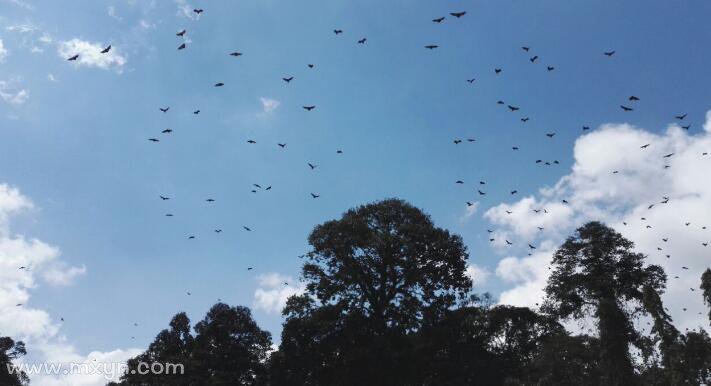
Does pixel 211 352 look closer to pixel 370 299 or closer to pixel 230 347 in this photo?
Answer: pixel 230 347

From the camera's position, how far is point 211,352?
44.4 m

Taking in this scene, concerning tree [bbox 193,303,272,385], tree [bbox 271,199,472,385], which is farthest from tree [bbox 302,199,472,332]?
tree [bbox 193,303,272,385]

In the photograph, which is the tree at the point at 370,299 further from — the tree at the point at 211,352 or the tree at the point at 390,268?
the tree at the point at 211,352

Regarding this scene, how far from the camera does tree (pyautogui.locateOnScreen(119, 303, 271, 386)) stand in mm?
43438

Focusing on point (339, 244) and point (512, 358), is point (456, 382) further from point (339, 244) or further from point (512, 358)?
point (339, 244)

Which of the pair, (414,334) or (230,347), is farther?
(230,347)

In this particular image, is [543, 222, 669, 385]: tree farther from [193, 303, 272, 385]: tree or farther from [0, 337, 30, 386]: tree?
[0, 337, 30, 386]: tree

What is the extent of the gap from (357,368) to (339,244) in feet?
26.7

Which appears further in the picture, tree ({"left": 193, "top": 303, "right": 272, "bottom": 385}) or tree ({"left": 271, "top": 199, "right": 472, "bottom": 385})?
tree ({"left": 193, "top": 303, "right": 272, "bottom": 385})

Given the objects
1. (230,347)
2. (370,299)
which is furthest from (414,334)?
(230,347)

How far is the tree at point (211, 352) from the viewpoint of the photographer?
43438 mm

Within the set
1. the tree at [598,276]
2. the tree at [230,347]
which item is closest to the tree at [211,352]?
the tree at [230,347]

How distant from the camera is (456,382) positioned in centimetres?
2884

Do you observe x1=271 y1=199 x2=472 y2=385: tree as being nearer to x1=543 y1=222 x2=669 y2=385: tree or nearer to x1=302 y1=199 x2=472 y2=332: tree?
x1=302 y1=199 x2=472 y2=332: tree
